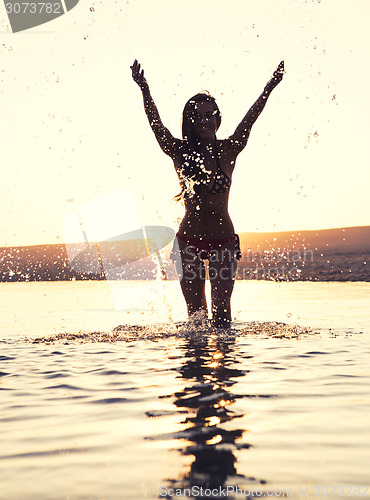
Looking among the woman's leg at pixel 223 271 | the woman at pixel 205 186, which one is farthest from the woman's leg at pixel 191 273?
the woman's leg at pixel 223 271

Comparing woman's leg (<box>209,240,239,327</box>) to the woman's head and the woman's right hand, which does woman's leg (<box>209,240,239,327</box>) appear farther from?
the woman's right hand

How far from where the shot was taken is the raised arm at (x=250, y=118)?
621 cm

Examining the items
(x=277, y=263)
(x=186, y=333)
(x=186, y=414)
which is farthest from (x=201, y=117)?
(x=277, y=263)

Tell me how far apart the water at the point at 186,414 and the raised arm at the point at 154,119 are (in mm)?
1837

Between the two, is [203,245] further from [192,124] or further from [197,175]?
[192,124]

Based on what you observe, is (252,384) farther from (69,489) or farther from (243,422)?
(69,489)

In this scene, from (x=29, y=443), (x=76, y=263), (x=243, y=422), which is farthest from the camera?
(x=76, y=263)

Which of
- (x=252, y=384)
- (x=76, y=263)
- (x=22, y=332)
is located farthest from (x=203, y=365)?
(x=76, y=263)

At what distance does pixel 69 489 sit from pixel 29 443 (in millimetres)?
637

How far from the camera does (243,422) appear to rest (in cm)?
329

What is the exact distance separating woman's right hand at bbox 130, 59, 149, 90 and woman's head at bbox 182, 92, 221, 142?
1.57 feet

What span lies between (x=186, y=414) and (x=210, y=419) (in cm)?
16

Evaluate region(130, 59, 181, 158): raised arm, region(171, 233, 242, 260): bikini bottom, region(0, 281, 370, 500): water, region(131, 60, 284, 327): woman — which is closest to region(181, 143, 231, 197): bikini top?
region(131, 60, 284, 327): woman

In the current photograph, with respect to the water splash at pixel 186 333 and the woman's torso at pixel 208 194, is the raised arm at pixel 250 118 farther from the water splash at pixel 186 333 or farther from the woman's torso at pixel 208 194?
the water splash at pixel 186 333
